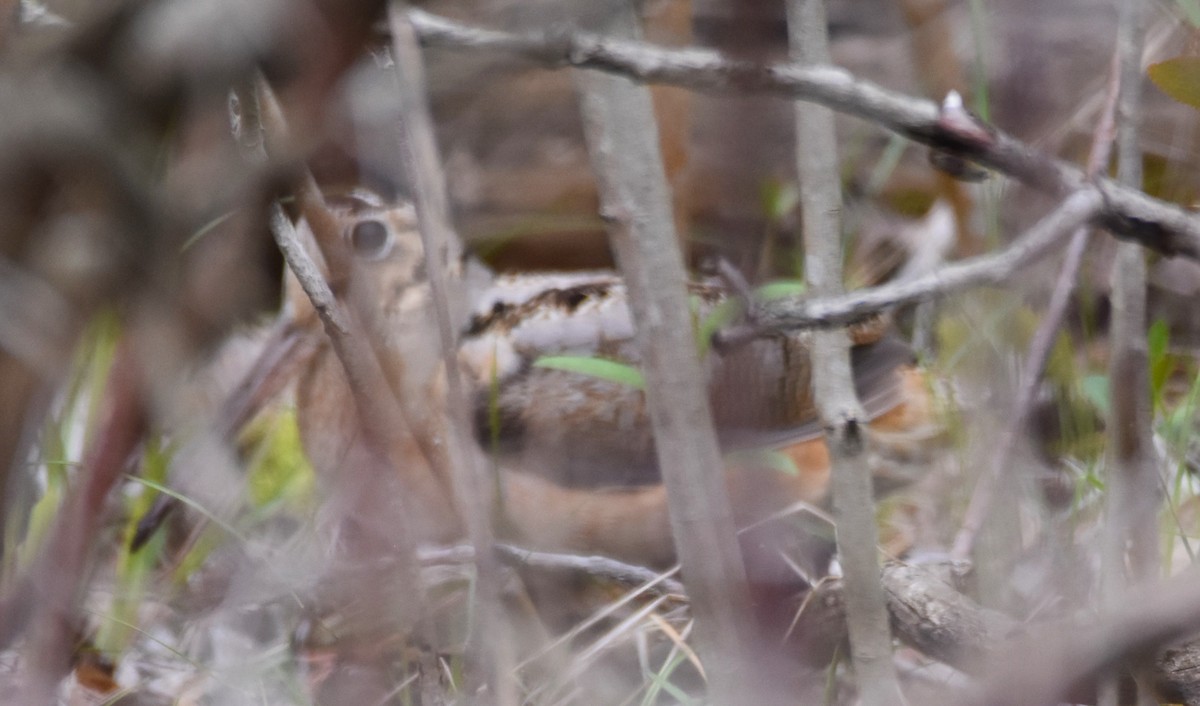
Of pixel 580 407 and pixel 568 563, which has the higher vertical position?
pixel 580 407

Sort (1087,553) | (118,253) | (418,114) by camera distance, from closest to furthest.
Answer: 1. (118,253)
2. (418,114)
3. (1087,553)

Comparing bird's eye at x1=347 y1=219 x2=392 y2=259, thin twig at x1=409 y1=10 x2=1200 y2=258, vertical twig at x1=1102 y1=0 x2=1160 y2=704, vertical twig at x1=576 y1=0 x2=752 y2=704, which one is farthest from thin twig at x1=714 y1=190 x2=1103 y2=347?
bird's eye at x1=347 y1=219 x2=392 y2=259

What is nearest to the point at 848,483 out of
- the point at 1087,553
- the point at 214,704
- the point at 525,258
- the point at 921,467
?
the point at 1087,553

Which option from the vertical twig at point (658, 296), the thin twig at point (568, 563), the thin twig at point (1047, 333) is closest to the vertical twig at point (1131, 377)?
the thin twig at point (1047, 333)

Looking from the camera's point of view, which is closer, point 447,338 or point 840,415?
point 447,338

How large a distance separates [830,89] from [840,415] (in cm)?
54

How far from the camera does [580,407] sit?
95.0 inches

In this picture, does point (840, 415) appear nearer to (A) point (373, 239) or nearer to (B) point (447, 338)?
(B) point (447, 338)

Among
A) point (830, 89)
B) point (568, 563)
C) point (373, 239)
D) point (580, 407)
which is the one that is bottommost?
point (568, 563)

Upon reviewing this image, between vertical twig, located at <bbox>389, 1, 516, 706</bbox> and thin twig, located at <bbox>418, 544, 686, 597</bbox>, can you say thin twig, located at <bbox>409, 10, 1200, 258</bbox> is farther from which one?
thin twig, located at <bbox>418, 544, 686, 597</bbox>

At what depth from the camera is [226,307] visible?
0.63 meters

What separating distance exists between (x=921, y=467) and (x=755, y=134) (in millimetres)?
1932

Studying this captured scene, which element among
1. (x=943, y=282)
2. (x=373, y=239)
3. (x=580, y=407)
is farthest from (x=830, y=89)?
(x=373, y=239)

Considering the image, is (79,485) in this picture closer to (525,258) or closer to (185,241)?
(185,241)
